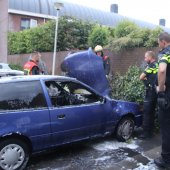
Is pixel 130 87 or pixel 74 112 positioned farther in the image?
pixel 130 87

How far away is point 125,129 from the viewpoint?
7062 mm

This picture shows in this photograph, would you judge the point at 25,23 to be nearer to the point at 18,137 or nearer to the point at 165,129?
the point at 18,137

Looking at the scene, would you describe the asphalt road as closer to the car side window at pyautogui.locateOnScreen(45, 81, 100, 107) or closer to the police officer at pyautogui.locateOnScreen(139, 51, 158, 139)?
the police officer at pyautogui.locateOnScreen(139, 51, 158, 139)

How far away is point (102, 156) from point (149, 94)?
6.07ft

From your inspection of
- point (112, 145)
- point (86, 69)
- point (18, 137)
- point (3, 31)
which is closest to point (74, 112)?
point (18, 137)

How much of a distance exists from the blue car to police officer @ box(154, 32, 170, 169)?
1.42 meters

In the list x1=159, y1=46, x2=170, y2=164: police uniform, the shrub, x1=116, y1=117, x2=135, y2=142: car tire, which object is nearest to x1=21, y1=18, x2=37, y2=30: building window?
the shrub

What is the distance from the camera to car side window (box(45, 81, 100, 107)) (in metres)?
6.03

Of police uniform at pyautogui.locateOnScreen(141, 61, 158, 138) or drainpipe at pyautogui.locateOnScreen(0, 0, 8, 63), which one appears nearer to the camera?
police uniform at pyautogui.locateOnScreen(141, 61, 158, 138)

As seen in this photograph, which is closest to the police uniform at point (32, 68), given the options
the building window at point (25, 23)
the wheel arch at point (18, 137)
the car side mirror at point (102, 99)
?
the car side mirror at point (102, 99)

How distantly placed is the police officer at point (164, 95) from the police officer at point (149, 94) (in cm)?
159

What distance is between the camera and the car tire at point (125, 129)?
6.98 meters

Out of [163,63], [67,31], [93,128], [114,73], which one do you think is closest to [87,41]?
[67,31]

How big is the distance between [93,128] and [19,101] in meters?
1.61
